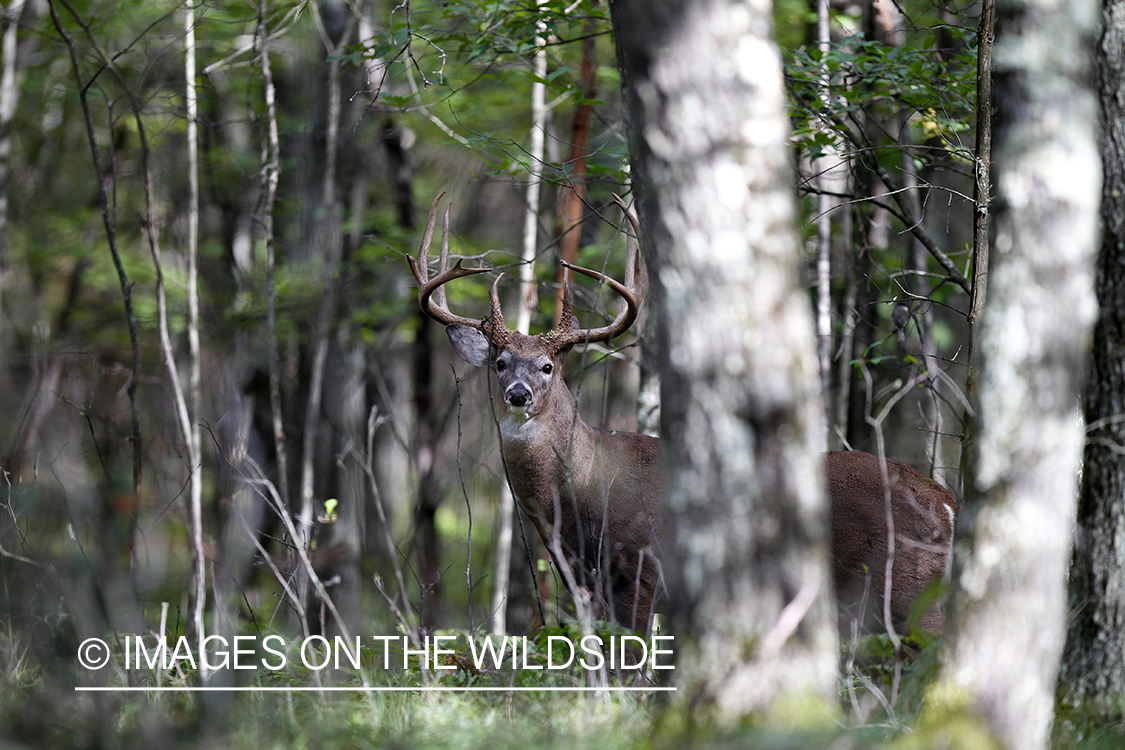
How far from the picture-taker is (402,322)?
1032cm

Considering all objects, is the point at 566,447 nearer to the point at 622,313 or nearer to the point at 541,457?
the point at 541,457

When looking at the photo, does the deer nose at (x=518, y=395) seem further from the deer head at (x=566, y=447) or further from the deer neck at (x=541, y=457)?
the deer neck at (x=541, y=457)

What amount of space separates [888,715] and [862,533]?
2.45 metres

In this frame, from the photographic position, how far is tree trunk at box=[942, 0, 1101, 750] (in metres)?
2.63

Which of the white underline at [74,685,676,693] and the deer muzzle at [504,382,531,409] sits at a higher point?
the deer muzzle at [504,382,531,409]

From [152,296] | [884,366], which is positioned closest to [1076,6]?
[884,366]

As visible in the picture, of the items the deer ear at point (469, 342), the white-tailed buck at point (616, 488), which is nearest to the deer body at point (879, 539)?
the white-tailed buck at point (616, 488)

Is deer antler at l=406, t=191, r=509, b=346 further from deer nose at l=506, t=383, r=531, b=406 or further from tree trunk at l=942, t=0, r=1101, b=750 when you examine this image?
tree trunk at l=942, t=0, r=1101, b=750

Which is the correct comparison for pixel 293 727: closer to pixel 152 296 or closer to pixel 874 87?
pixel 874 87

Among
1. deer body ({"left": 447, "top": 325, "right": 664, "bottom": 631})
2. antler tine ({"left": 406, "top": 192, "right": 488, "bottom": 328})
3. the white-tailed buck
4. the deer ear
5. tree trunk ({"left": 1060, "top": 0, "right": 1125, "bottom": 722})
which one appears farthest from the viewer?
the deer ear

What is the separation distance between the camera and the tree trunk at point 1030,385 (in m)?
2.63

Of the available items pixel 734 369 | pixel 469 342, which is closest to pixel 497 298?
pixel 469 342

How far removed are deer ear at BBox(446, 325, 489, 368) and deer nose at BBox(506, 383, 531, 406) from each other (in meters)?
0.75

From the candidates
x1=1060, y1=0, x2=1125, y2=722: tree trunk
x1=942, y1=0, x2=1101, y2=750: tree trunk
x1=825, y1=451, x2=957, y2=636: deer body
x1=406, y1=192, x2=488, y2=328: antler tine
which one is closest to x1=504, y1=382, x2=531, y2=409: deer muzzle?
x1=406, y1=192, x2=488, y2=328: antler tine
